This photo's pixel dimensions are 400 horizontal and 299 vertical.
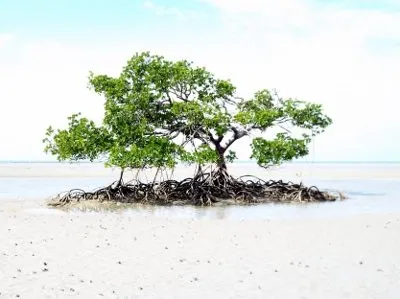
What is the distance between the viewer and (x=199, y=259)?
10492 mm

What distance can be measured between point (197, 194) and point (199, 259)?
12.0 metres

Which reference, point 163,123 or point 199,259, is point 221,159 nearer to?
point 163,123

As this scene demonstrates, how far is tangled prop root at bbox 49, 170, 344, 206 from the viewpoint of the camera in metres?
22.5

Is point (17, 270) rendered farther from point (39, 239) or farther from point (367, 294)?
point (367, 294)

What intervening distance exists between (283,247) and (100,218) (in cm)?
714

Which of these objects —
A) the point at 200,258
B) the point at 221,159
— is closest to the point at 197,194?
the point at 221,159

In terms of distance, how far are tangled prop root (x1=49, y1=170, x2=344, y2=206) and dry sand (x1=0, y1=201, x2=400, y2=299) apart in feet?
20.9

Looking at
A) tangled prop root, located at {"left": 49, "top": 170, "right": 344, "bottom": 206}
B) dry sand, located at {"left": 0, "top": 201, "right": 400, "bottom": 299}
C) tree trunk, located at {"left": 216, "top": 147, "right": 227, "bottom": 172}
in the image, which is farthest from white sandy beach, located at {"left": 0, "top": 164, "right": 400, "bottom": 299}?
tree trunk, located at {"left": 216, "top": 147, "right": 227, "bottom": 172}

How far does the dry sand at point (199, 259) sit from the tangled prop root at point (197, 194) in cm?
637

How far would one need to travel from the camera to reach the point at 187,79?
22.9 meters

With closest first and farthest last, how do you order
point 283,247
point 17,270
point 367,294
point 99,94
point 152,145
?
point 367,294 < point 17,270 < point 283,247 < point 152,145 < point 99,94

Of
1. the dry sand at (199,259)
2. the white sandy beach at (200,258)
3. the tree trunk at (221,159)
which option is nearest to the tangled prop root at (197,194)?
the tree trunk at (221,159)

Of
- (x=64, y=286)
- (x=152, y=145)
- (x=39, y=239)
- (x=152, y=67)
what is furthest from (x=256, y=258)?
(x=152, y=67)

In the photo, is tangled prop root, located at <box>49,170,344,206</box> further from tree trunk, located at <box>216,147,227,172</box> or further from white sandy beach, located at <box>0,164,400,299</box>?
white sandy beach, located at <box>0,164,400,299</box>
